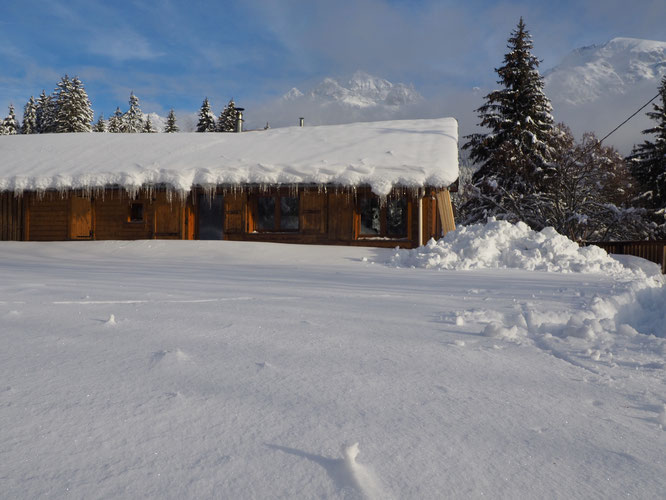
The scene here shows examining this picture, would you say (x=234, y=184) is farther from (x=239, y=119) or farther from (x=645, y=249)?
(x=645, y=249)

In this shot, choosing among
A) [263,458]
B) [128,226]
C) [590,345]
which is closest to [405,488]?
[263,458]

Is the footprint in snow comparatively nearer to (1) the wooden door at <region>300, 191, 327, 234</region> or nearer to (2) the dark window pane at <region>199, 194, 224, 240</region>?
(1) the wooden door at <region>300, 191, 327, 234</region>

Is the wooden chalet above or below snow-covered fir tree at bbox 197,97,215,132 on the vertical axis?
below

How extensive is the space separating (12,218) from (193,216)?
6.48m

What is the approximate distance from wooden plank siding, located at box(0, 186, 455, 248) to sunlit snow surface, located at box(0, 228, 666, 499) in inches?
361

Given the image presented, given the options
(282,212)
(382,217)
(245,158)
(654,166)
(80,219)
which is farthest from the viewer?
(654,166)

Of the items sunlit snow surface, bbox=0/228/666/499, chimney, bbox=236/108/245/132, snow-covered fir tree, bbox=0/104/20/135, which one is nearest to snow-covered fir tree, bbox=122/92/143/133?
snow-covered fir tree, bbox=0/104/20/135

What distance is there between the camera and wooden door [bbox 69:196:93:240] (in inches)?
583

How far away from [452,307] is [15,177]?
14.3m

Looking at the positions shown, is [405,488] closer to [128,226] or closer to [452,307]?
[452,307]

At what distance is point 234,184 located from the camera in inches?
488

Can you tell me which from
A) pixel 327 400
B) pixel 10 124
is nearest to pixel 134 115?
pixel 10 124

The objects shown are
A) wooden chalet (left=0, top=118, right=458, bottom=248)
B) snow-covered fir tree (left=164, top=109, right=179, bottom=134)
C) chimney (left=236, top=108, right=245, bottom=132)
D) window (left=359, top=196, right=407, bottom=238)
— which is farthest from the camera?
snow-covered fir tree (left=164, top=109, right=179, bottom=134)

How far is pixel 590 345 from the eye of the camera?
2.88 metres
